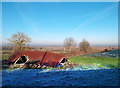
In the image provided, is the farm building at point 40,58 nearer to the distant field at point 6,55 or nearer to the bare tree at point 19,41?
the distant field at point 6,55

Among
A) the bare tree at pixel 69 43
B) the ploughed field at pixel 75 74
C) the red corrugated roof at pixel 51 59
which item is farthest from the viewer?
the red corrugated roof at pixel 51 59

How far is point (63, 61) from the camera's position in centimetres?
204

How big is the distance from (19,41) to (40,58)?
57cm

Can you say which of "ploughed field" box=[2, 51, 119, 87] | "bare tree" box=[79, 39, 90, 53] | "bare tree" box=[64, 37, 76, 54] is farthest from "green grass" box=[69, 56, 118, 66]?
"bare tree" box=[64, 37, 76, 54]

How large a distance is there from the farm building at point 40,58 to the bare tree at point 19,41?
0.18 meters

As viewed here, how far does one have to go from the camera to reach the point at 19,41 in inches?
68.0

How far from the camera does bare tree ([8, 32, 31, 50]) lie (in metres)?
1.73

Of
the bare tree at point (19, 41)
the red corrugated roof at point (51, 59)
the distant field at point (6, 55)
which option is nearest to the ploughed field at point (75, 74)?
the red corrugated roof at point (51, 59)

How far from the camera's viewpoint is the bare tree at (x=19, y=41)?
5.67 ft

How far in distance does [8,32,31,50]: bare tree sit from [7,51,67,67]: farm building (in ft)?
0.58

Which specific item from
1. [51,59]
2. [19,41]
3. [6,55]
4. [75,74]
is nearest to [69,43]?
[51,59]

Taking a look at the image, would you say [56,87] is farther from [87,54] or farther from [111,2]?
[111,2]

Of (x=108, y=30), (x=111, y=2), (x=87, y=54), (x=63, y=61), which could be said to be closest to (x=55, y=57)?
(x=63, y=61)

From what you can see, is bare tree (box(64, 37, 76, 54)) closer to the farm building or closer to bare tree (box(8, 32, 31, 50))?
the farm building
